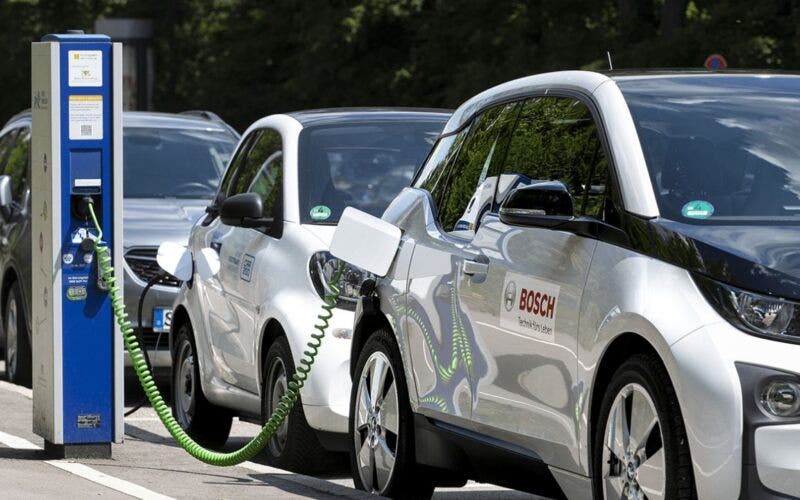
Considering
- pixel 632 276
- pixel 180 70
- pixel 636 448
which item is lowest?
pixel 180 70

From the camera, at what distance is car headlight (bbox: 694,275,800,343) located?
5523 mm

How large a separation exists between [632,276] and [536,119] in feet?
4.75

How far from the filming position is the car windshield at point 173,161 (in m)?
14.3

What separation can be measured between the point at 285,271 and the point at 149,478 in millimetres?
1584

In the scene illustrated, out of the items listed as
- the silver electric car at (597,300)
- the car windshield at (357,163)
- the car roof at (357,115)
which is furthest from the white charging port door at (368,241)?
the car roof at (357,115)

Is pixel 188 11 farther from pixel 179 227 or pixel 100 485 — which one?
pixel 100 485

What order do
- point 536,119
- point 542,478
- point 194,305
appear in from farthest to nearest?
point 194,305, point 536,119, point 542,478

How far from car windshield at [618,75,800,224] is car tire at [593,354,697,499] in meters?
0.58

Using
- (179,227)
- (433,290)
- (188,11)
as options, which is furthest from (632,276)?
(188,11)

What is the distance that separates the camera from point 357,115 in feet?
34.7

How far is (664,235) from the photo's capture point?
19.5ft

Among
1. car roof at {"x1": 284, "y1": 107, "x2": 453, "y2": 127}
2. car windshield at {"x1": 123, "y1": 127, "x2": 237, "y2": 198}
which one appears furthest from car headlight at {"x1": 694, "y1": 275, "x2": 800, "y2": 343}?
car windshield at {"x1": 123, "y1": 127, "x2": 237, "y2": 198}

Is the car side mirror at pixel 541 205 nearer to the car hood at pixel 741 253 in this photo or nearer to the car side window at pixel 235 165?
the car hood at pixel 741 253

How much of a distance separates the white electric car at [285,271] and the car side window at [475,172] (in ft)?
4.55
